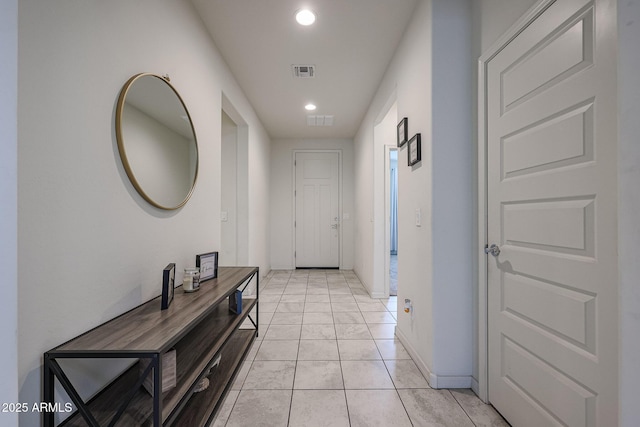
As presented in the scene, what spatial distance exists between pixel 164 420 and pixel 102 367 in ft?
1.17

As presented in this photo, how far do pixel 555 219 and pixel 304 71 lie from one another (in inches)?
102

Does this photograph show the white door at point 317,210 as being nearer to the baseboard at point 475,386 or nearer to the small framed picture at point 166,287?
the baseboard at point 475,386

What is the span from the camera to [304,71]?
9.62ft

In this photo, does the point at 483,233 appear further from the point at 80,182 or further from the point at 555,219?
the point at 80,182

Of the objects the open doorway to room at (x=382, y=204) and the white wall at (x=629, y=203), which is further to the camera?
the open doorway to room at (x=382, y=204)

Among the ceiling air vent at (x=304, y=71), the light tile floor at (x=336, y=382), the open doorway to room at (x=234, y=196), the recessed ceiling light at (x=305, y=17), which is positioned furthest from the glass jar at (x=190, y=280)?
the ceiling air vent at (x=304, y=71)

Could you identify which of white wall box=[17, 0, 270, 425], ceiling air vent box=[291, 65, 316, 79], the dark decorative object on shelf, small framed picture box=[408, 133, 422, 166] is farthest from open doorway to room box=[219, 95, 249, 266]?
small framed picture box=[408, 133, 422, 166]

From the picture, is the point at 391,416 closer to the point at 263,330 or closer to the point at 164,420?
the point at 164,420

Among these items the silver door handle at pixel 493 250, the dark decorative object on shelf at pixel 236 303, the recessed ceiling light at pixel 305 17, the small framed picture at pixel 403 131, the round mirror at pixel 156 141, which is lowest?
the dark decorative object on shelf at pixel 236 303

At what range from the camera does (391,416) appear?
60.0 inches

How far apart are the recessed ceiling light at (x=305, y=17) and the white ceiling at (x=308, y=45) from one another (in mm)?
41

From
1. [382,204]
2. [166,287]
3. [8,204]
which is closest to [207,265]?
[166,287]

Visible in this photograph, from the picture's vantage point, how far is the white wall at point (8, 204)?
60 cm

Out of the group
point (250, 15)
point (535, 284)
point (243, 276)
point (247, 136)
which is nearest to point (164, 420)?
point (243, 276)
